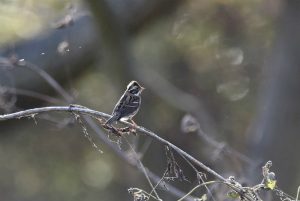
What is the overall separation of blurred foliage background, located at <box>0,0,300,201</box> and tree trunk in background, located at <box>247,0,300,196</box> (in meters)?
0.01

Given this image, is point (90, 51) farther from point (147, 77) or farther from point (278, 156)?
point (278, 156)

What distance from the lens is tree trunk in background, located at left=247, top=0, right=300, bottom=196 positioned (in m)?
7.11

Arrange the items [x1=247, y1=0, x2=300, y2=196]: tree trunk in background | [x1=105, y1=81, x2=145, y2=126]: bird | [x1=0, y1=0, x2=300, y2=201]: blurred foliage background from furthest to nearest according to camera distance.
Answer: [x1=247, y1=0, x2=300, y2=196]: tree trunk in background
[x1=0, y1=0, x2=300, y2=201]: blurred foliage background
[x1=105, y1=81, x2=145, y2=126]: bird

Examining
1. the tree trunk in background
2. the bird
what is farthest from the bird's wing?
the tree trunk in background

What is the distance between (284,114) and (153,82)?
2126 millimetres

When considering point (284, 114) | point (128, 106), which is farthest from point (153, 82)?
point (128, 106)

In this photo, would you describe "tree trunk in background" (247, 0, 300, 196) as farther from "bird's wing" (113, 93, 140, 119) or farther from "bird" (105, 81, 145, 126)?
"bird's wing" (113, 93, 140, 119)

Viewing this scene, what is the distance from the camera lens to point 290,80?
23.6ft

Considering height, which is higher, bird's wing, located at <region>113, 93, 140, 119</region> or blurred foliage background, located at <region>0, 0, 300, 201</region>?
blurred foliage background, located at <region>0, 0, 300, 201</region>

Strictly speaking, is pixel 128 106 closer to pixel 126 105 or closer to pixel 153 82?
pixel 126 105

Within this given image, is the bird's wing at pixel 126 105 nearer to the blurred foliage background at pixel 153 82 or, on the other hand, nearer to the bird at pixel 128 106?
the bird at pixel 128 106

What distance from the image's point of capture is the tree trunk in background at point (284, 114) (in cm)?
711

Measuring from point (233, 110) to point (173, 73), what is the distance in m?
1.45

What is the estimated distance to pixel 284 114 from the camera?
7.18 metres
